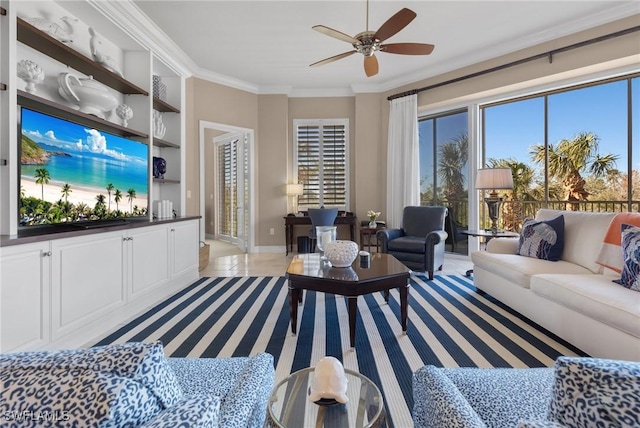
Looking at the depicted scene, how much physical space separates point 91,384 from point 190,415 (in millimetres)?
180

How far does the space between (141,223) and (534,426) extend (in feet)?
10.3

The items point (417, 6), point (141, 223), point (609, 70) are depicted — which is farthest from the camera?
point (609, 70)

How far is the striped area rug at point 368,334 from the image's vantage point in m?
1.91

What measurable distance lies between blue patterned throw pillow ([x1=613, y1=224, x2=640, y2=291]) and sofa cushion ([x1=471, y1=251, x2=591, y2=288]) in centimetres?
46

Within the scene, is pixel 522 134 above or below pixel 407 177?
above

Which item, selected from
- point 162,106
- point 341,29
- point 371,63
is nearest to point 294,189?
point 162,106

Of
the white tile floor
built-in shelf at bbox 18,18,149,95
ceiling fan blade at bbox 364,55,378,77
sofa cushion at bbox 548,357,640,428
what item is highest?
ceiling fan blade at bbox 364,55,378,77

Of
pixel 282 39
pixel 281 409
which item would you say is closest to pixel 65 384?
pixel 281 409

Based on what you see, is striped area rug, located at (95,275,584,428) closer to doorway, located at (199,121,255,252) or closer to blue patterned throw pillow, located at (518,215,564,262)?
blue patterned throw pillow, located at (518,215,564,262)

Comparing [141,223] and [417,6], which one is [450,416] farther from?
[417,6]

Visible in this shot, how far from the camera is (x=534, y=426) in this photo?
1.61 ft

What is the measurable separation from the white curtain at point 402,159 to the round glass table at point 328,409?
4734mm

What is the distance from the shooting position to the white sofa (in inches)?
68.2

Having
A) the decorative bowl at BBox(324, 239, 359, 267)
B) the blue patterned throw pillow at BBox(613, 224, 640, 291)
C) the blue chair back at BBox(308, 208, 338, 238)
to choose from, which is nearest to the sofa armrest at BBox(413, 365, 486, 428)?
the decorative bowl at BBox(324, 239, 359, 267)
